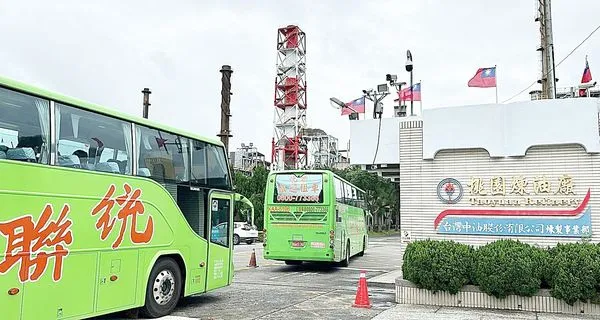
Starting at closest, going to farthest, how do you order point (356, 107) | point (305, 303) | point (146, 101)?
point (305, 303)
point (356, 107)
point (146, 101)

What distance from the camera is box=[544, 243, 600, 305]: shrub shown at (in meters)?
8.74

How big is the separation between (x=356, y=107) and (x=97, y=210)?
10481mm

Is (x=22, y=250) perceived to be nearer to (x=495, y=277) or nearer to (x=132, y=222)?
(x=132, y=222)

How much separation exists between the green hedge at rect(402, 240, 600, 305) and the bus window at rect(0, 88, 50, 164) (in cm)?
665

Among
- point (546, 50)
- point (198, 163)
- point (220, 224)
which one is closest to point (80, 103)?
point (198, 163)

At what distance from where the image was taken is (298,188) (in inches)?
639

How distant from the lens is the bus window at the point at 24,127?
6.14 meters

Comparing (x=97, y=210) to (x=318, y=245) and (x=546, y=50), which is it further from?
(x=546, y=50)

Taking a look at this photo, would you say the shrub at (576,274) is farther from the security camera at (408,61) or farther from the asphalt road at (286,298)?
the security camera at (408,61)

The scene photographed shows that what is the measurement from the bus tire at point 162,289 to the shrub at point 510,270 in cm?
540

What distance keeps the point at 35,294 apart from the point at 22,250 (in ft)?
1.89

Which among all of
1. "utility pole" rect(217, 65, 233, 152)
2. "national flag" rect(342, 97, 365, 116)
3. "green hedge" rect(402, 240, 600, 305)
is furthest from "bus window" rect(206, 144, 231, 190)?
"utility pole" rect(217, 65, 233, 152)

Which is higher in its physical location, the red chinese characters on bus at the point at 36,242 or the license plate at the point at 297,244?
the red chinese characters on bus at the point at 36,242

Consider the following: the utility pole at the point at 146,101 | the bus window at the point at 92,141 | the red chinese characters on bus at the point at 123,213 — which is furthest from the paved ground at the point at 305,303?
the utility pole at the point at 146,101
